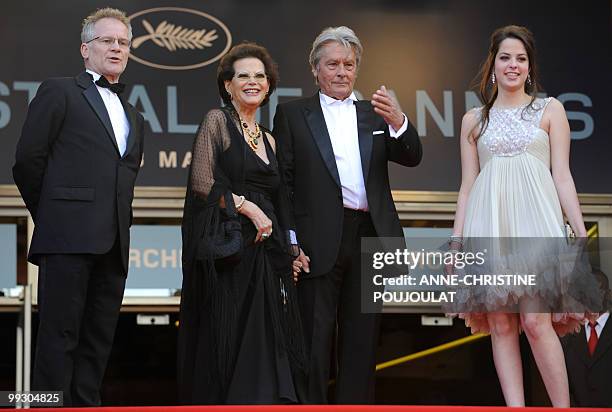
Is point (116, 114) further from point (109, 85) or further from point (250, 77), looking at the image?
point (250, 77)

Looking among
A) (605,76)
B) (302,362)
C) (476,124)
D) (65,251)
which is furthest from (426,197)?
(65,251)

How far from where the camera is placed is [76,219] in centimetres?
507

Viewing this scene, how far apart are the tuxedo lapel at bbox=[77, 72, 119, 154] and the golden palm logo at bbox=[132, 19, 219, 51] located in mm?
2357

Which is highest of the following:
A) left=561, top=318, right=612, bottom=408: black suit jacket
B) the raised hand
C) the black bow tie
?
the black bow tie

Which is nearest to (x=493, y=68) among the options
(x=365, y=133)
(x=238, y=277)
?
(x=365, y=133)

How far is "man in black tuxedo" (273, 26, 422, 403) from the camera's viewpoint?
5379 mm

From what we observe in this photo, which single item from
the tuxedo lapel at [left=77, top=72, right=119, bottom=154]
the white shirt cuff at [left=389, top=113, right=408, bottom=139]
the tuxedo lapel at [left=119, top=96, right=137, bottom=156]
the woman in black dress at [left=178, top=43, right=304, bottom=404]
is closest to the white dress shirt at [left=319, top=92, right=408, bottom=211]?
the white shirt cuff at [left=389, top=113, right=408, bottom=139]

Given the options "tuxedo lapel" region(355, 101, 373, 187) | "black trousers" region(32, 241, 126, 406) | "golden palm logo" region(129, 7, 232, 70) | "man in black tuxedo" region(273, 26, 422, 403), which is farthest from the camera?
"golden palm logo" region(129, 7, 232, 70)

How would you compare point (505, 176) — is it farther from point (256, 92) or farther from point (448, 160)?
point (448, 160)

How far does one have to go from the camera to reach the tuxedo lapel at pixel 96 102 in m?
5.19

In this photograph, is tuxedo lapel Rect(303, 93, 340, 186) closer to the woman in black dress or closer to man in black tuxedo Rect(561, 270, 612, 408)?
the woman in black dress

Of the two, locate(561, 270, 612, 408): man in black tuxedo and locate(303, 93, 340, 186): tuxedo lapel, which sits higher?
locate(303, 93, 340, 186): tuxedo lapel

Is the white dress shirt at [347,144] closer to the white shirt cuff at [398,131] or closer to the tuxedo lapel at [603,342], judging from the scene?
the white shirt cuff at [398,131]

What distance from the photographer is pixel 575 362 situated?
691 centimetres
